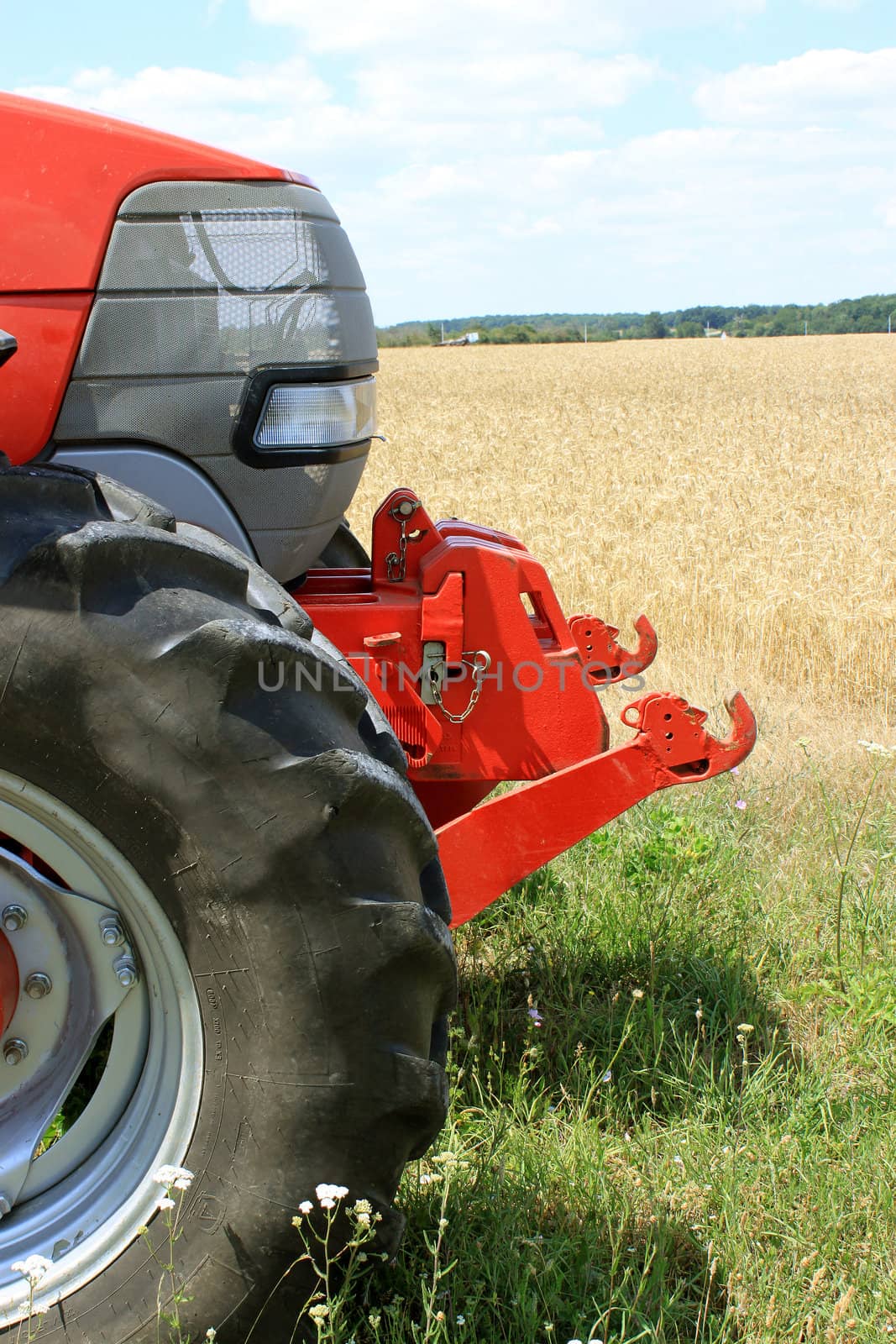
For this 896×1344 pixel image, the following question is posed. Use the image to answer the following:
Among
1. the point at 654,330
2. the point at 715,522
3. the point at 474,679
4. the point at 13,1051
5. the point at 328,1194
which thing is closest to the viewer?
the point at 328,1194

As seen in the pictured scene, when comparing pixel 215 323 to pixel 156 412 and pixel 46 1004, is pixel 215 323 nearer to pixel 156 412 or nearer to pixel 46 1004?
pixel 156 412

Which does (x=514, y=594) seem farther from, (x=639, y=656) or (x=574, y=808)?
(x=639, y=656)

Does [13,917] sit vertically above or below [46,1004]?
above

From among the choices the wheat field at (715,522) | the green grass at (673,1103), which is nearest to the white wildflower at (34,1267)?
the green grass at (673,1103)

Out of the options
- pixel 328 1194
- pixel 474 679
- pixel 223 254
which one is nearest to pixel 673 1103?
pixel 474 679

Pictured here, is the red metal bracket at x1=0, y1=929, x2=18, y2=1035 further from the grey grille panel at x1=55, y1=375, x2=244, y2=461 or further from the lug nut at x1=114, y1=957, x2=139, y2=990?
the grey grille panel at x1=55, y1=375, x2=244, y2=461

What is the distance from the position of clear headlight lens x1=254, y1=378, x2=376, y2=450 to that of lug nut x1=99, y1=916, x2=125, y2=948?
3.15ft

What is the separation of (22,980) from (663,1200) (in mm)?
1410

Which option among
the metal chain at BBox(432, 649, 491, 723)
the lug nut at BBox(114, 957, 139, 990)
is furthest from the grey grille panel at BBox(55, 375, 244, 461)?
the lug nut at BBox(114, 957, 139, 990)

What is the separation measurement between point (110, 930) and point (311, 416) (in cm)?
107

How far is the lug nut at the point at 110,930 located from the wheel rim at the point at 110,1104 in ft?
0.05

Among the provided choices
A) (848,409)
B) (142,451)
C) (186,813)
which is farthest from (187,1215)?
(848,409)

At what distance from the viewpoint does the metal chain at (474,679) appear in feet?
8.49

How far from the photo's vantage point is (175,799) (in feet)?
5.22
